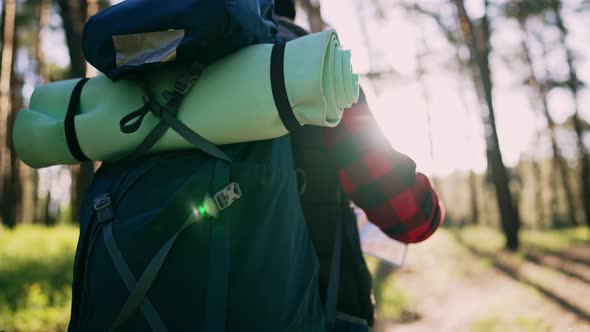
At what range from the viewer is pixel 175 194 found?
1055 mm

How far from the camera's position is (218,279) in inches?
39.4

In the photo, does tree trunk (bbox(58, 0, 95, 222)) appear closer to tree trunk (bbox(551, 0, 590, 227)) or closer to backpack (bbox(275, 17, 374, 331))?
backpack (bbox(275, 17, 374, 331))

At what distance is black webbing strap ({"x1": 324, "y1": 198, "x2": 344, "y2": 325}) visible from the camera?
131cm

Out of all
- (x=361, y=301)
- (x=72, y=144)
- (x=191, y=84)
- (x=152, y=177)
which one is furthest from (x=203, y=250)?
(x=361, y=301)

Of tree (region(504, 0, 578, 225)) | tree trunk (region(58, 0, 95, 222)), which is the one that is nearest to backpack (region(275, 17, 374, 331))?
tree trunk (region(58, 0, 95, 222))

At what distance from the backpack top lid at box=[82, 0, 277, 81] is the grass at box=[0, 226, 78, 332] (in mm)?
3430

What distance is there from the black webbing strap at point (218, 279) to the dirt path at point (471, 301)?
4122mm

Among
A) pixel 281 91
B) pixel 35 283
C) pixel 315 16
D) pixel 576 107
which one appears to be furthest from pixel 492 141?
pixel 281 91

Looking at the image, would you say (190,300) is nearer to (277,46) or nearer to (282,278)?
(282,278)

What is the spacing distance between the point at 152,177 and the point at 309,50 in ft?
1.71

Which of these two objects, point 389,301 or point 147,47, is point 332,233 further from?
point 389,301

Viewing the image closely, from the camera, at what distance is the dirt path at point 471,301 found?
455cm

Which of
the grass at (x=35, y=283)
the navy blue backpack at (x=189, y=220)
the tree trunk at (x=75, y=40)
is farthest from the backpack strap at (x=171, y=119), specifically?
the tree trunk at (x=75, y=40)

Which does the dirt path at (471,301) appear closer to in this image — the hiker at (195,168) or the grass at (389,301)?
the grass at (389,301)
